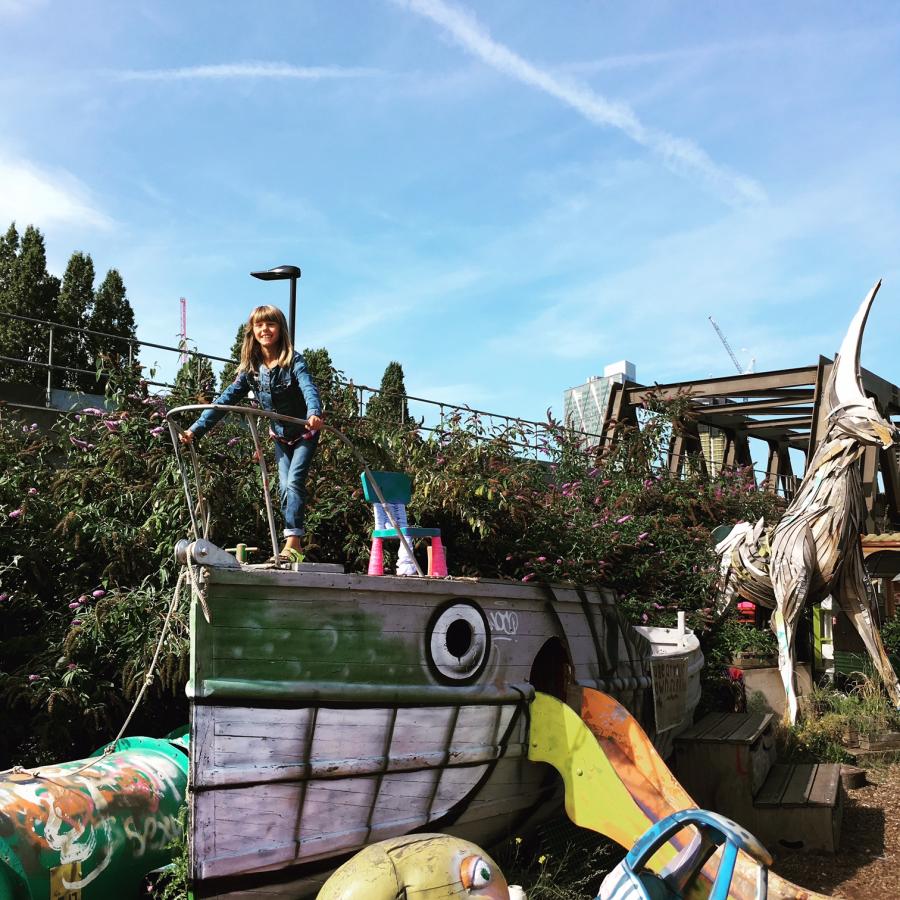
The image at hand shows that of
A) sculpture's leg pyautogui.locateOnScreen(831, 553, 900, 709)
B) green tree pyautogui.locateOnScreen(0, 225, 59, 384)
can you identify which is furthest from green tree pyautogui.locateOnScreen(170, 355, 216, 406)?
green tree pyautogui.locateOnScreen(0, 225, 59, 384)

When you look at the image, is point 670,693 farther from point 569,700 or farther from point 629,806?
point 629,806

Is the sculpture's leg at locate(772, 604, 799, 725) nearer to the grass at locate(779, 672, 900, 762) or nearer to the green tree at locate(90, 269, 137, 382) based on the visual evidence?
the grass at locate(779, 672, 900, 762)

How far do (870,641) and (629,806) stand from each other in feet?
18.2

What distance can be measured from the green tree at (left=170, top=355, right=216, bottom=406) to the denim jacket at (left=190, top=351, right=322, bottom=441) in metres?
2.60

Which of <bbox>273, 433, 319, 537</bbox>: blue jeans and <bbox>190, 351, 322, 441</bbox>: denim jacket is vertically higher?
<bbox>190, 351, 322, 441</bbox>: denim jacket

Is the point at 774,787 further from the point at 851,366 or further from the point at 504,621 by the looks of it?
the point at 851,366

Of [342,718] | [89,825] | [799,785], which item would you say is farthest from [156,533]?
[799,785]

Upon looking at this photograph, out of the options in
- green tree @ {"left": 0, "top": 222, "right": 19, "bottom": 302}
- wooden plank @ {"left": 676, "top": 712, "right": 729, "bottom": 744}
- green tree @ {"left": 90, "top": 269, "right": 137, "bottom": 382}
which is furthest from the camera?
green tree @ {"left": 90, "top": 269, "right": 137, "bottom": 382}

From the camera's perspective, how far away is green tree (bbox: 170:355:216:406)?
7488mm

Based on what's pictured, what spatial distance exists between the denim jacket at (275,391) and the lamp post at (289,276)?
1.41 meters

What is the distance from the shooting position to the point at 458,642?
4.45 meters

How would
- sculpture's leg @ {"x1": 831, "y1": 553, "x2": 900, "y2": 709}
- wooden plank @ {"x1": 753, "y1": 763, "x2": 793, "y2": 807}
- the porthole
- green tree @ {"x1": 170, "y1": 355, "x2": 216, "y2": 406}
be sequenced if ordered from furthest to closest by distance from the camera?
sculpture's leg @ {"x1": 831, "y1": 553, "x2": 900, "y2": 709} → green tree @ {"x1": 170, "y1": 355, "x2": 216, "y2": 406} → wooden plank @ {"x1": 753, "y1": 763, "x2": 793, "y2": 807} → the porthole

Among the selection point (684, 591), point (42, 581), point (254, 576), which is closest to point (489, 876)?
point (254, 576)

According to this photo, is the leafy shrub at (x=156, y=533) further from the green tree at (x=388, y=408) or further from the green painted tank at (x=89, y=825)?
the green painted tank at (x=89, y=825)
